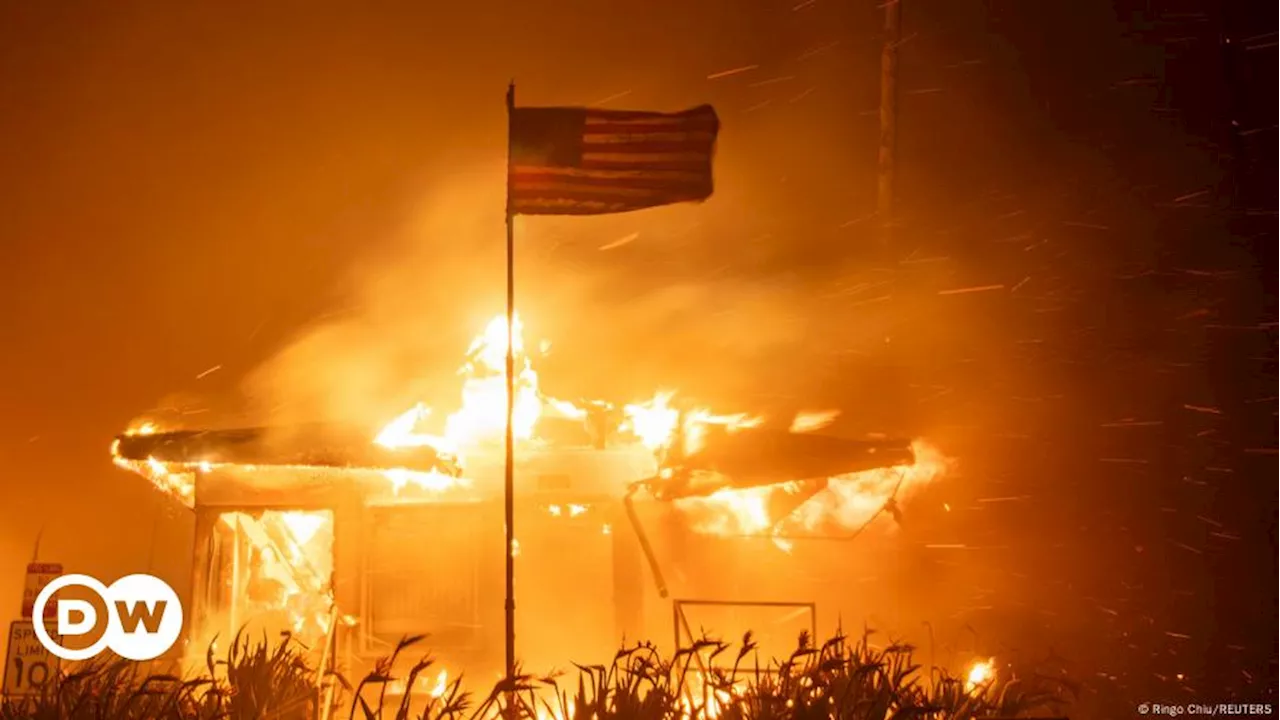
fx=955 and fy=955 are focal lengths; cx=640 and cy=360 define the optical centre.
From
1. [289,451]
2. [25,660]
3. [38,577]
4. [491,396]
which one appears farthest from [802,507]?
[38,577]

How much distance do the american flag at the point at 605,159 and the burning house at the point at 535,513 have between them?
3.01 m

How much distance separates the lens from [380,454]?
1103 centimetres

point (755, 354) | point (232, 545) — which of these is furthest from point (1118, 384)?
→ point (232, 545)

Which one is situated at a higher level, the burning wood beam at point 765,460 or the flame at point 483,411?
the flame at point 483,411

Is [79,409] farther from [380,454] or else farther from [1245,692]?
[1245,692]

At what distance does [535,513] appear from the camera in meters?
11.6

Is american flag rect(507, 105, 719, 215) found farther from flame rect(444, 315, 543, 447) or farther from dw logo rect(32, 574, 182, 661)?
dw logo rect(32, 574, 182, 661)

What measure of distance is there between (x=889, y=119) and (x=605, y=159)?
583 cm

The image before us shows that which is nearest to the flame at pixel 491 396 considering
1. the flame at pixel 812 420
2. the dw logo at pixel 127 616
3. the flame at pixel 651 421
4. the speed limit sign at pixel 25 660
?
the flame at pixel 651 421

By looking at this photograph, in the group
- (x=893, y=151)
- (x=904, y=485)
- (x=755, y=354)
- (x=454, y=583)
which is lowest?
(x=454, y=583)

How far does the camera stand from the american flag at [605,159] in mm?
9836

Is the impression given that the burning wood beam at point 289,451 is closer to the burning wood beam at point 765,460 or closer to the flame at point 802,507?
the burning wood beam at point 765,460

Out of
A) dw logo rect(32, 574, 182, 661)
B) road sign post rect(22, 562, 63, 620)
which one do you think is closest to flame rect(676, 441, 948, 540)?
dw logo rect(32, 574, 182, 661)

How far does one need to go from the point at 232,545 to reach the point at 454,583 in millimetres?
3116
